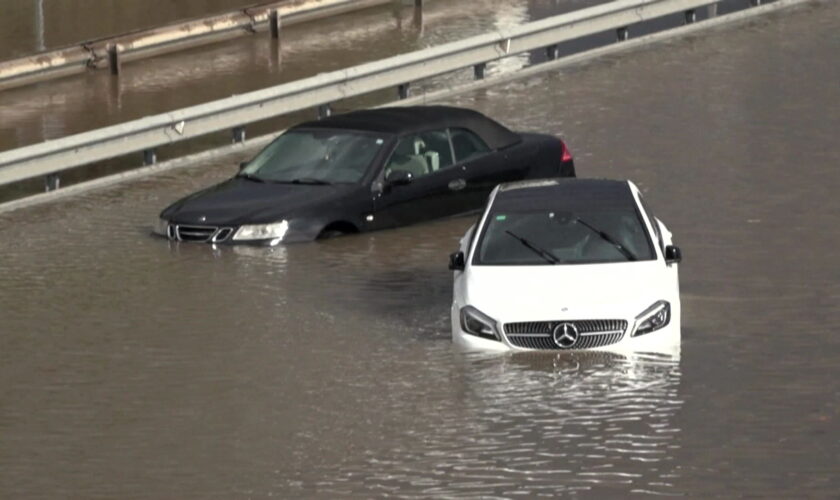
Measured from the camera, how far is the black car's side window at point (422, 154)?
21.4 m

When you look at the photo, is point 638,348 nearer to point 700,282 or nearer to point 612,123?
point 700,282

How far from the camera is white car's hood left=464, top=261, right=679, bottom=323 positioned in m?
15.6

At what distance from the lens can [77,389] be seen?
605 inches

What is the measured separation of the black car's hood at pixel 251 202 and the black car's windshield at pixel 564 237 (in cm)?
392

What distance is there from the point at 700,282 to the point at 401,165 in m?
4.11

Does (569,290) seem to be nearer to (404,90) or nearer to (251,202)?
(251,202)

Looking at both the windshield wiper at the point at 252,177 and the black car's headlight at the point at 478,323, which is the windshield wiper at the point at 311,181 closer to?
the windshield wiper at the point at 252,177

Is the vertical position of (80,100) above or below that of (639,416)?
above

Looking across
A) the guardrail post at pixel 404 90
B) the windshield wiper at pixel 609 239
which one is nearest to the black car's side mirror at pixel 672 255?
the windshield wiper at pixel 609 239

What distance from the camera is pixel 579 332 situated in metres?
Answer: 15.6

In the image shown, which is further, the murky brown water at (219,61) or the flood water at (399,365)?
the murky brown water at (219,61)

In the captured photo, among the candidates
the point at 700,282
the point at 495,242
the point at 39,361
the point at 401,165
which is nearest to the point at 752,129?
the point at 401,165

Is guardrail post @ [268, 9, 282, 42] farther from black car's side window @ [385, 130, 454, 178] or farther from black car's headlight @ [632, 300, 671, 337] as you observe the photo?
black car's headlight @ [632, 300, 671, 337]

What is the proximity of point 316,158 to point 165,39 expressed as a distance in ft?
38.7
